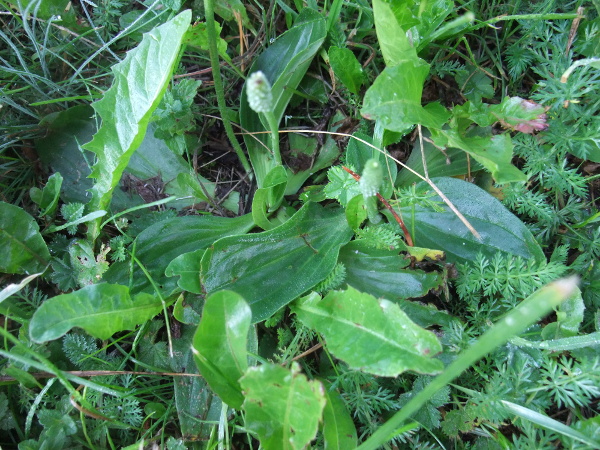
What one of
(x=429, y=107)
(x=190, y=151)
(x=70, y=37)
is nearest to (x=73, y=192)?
(x=190, y=151)

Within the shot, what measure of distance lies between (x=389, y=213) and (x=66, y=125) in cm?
150

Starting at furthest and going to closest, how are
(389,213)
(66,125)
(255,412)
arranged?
(66,125)
(389,213)
(255,412)

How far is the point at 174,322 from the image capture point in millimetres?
1841

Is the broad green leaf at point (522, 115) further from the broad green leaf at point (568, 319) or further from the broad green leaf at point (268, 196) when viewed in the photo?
the broad green leaf at point (268, 196)

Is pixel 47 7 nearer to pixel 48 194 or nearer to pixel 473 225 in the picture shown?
pixel 48 194

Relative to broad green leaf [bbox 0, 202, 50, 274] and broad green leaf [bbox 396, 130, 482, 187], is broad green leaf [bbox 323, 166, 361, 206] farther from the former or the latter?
broad green leaf [bbox 0, 202, 50, 274]

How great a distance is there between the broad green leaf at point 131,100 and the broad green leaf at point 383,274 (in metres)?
0.90

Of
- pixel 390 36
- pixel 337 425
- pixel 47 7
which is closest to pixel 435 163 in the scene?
pixel 390 36

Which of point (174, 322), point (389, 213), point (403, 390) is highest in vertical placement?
point (389, 213)

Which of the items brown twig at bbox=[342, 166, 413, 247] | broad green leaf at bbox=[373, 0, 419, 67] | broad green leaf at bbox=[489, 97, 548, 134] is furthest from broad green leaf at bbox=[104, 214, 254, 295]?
broad green leaf at bbox=[489, 97, 548, 134]

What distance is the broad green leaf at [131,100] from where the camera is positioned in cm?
161

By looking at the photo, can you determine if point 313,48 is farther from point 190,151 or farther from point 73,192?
point 73,192

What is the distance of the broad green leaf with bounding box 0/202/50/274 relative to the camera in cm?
185

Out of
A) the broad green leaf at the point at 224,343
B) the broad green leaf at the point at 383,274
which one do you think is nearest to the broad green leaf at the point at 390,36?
the broad green leaf at the point at 383,274
